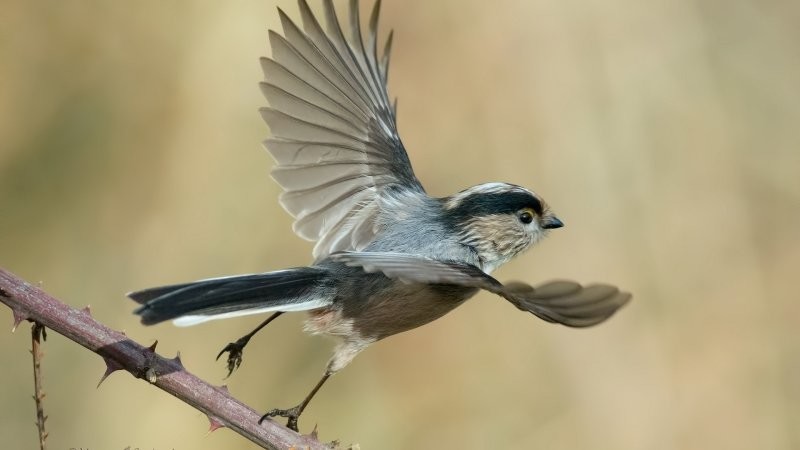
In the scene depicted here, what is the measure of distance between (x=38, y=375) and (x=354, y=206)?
70.7 inches

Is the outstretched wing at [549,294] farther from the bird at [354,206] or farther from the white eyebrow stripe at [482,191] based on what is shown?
the white eyebrow stripe at [482,191]

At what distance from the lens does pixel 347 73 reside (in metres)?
3.93

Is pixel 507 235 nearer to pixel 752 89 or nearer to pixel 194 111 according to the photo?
pixel 194 111

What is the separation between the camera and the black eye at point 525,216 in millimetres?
3867

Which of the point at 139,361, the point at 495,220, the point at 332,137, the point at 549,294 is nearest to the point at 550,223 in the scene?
the point at 495,220

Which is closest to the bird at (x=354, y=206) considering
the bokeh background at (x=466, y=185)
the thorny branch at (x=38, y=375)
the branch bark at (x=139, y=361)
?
the branch bark at (x=139, y=361)

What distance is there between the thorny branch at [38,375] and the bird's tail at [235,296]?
0.88ft

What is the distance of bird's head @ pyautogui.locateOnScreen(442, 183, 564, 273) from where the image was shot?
145 inches

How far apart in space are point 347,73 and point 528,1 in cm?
224

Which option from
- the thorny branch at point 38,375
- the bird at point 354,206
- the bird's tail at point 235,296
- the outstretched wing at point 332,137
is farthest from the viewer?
the outstretched wing at point 332,137

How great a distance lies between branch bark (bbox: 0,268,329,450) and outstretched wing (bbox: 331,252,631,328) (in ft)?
1.87

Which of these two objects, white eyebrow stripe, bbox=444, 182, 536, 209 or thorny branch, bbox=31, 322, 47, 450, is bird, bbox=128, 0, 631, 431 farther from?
thorny branch, bbox=31, 322, 47, 450

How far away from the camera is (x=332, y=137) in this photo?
3.95m

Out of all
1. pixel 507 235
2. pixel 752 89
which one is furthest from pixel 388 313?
pixel 752 89
